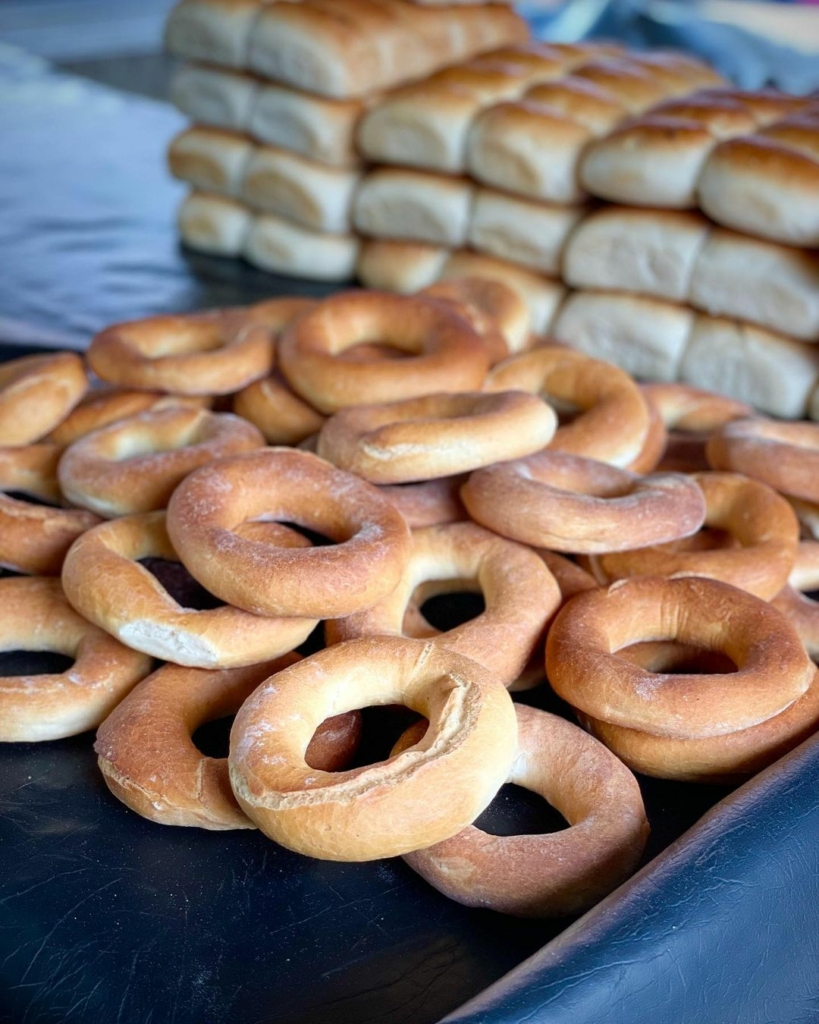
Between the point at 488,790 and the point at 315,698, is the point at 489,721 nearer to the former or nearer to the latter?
the point at 488,790

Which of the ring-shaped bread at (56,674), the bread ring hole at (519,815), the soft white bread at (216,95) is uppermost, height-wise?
the soft white bread at (216,95)

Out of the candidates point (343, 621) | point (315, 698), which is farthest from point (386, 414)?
point (315, 698)

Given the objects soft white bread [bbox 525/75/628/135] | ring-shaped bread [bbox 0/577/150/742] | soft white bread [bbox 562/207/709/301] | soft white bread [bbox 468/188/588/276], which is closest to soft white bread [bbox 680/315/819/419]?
soft white bread [bbox 562/207/709/301]

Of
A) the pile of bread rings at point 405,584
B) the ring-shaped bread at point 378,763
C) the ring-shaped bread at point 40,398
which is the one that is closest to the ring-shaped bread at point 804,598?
the pile of bread rings at point 405,584

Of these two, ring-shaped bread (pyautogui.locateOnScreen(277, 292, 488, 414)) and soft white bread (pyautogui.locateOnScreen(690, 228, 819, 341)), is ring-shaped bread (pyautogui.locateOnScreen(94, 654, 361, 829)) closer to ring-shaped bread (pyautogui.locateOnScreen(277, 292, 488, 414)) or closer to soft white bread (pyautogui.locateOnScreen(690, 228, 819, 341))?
ring-shaped bread (pyautogui.locateOnScreen(277, 292, 488, 414))

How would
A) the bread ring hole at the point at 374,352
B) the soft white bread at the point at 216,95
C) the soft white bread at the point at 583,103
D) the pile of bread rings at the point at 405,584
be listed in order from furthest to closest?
1. the soft white bread at the point at 216,95
2. the soft white bread at the point at 583,103
3. the bread ring hole at the point at 374,352
4. the pile of bread rings at the point at 405,584

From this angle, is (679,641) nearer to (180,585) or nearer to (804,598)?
(804,598)

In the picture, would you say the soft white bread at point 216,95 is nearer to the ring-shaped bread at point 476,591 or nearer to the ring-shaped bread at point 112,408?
the ring-shaped bread at point 112,408
